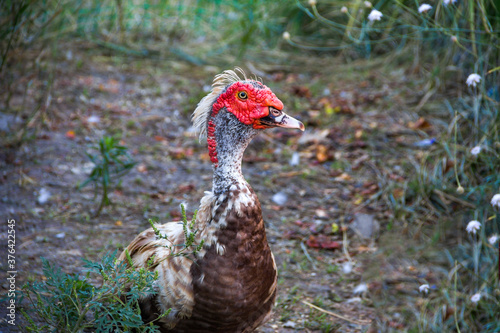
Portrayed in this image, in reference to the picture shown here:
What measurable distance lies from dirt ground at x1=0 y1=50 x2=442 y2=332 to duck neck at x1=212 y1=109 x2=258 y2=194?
1.06 meters

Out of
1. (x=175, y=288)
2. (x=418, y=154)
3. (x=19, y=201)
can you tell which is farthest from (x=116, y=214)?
(x=418, y=154)

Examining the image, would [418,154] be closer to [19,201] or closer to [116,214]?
[116,214]

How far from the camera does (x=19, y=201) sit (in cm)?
378

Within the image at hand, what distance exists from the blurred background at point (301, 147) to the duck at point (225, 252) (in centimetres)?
42

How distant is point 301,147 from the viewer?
191 inches

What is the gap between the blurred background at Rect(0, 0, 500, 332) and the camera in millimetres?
3318

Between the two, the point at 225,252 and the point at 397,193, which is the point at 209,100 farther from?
the point at 397,193

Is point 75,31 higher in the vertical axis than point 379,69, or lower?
higher

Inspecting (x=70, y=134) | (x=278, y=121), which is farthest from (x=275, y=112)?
(x=70, y=134)

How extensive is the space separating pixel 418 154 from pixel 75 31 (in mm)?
3681

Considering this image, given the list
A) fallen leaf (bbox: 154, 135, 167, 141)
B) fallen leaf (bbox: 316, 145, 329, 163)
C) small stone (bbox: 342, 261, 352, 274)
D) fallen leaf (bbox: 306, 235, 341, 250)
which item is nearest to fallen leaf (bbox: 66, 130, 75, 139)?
fallen leaf (bbox: 154, 135, 167, 141)

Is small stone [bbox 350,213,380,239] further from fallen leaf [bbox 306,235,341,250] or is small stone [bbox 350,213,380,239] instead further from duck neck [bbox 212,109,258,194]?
duck neck [bbox 212,109,258,194]

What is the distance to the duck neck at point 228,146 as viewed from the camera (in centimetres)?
243

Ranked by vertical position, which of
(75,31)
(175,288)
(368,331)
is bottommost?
(368,331)
